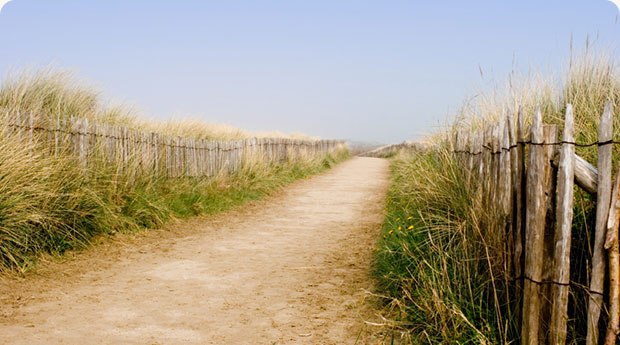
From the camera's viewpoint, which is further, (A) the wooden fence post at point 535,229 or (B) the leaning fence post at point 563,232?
(A) the wooden fence post at point 535,229

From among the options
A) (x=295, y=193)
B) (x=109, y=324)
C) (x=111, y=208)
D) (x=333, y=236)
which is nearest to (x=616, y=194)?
(x=109, y=324)

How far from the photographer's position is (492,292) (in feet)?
12.3

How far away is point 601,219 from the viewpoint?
9.45ft

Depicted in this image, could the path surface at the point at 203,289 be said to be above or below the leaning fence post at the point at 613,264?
below

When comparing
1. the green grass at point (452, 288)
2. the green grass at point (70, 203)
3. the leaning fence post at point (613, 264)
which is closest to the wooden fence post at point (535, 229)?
the green grass at point (452, 288)

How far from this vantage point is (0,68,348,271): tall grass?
18.9 ft

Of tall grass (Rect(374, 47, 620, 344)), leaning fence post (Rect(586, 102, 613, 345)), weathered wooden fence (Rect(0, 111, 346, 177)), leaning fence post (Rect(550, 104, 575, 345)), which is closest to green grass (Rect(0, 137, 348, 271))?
weathered wooden fence (Rect(0, 111, 346, 177))

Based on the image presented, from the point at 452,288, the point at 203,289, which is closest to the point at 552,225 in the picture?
the point at 452,288

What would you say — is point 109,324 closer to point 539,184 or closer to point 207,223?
point 539,184

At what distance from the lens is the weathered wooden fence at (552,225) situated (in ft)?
9.38

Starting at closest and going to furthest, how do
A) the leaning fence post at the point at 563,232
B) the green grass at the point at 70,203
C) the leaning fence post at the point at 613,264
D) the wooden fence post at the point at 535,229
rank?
1. the leaning fence post at the point at 613,264
2. the leaning fence post at the point at 563,232
3. the wooden fence post at the point at 535,229
4. the green grass at the point at 70,203

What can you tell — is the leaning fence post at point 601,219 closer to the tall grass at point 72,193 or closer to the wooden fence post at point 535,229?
the wooden fence post at point 535,229

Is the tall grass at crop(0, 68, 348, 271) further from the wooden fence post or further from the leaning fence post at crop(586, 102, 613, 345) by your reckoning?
the leaning fence post at crop(586, 102, 613, 345)

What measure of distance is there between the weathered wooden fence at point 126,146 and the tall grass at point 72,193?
15 cm
